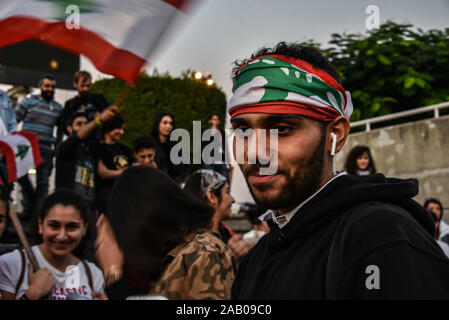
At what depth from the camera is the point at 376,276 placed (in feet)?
4.10

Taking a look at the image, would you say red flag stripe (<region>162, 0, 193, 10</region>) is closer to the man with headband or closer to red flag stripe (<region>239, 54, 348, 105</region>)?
the man with headband

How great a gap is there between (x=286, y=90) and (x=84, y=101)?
19.2ft

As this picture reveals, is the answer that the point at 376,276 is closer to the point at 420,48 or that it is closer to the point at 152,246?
the point at 152,246

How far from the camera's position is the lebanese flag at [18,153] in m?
4.68

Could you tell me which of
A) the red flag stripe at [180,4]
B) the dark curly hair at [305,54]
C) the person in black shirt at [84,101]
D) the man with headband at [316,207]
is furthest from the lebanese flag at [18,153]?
the dark curly hair at [305,54]

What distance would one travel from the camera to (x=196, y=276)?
2.94 meters

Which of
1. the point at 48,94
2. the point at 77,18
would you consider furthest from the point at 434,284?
the point at 48,94

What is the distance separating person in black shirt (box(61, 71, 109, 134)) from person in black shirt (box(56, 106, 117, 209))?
715 millimetres

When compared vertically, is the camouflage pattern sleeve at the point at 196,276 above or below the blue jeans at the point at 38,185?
below

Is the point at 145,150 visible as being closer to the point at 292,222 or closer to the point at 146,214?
the point at 146,214

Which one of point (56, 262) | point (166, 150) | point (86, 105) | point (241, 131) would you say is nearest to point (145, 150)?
point (166, 150)

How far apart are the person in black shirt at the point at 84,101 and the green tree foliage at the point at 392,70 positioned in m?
4.49

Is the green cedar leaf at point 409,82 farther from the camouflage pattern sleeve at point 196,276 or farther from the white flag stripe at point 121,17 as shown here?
the white flag stripe at point 121,17

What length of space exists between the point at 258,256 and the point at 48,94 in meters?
6.15
